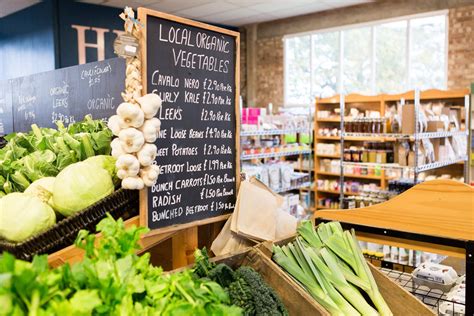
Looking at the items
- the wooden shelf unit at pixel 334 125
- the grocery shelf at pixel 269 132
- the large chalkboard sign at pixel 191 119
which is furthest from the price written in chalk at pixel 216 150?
the wooden shelf unit at pixel 334 125

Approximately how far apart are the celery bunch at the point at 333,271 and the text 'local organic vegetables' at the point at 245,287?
0.61 ft

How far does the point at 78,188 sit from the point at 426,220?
1499 mm

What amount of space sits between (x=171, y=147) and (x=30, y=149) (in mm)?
812

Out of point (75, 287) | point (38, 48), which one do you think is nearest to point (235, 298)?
point (75, 287)

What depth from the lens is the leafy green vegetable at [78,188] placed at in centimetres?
154

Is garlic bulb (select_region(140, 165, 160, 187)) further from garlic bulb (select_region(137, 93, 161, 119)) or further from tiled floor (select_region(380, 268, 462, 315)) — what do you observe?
tiled floor (select_region(380, 268, 462, 315))

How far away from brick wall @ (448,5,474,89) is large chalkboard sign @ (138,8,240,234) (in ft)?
22.7

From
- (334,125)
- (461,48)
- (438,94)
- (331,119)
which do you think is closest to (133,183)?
(438,94)

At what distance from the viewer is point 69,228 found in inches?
58.9

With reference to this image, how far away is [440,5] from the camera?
8078 millimetres

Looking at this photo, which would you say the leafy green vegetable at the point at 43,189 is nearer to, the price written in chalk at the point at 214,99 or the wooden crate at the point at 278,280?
the wooden crate at the point at 278,280

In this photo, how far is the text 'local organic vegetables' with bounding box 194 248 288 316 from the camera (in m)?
1.40

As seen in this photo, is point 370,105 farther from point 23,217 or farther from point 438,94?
point 23,217

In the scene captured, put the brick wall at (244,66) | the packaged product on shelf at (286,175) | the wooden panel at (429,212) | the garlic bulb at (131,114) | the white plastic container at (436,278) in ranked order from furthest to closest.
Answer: the brick wall at (244,66)
the packaged product on shelf at (286,175)
the white plastic container at (436,278)
the wooden panel at (429,212)
the garlic bulb at (131,114)
